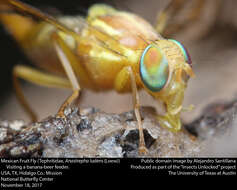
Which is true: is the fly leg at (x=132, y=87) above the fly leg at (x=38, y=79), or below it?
below

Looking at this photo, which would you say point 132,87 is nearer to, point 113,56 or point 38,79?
point 113,56

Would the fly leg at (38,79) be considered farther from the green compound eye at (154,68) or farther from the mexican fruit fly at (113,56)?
the green compound eye at (154,68)

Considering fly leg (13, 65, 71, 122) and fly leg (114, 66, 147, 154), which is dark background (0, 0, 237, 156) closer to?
fly leg (114, 66, 147, 154)

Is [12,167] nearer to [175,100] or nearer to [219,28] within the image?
[175,100]

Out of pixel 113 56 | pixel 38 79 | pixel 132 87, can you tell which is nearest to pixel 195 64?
pixel 113 56

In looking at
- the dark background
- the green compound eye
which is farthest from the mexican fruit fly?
the dark background

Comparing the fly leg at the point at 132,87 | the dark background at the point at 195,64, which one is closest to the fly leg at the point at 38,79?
the dark background at the point at 195,64

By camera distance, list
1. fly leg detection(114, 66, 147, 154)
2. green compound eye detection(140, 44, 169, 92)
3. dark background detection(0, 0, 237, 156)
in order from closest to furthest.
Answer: fly leg detection(114, 66, 147, 154), green compound eye detection(140, 44, 169, 92), dark background detection(0, 0, 237, 156)

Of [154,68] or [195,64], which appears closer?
[154,68]
